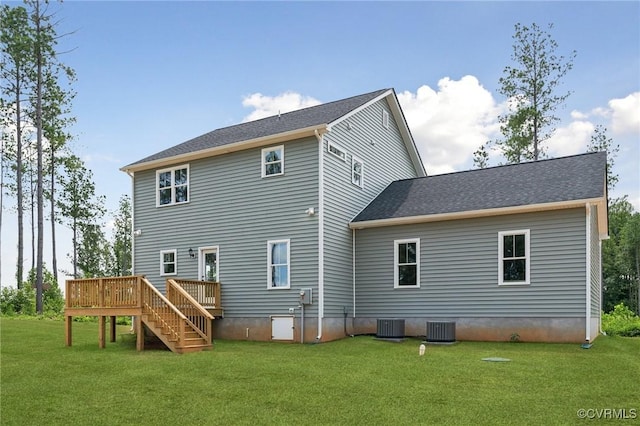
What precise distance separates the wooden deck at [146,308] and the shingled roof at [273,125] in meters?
5.07

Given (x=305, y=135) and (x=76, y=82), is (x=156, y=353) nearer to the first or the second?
→ (x=305, y=135)

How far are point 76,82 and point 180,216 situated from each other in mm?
15292

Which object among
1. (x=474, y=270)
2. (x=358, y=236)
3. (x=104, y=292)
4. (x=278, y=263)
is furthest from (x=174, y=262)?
(x=474, y=270)

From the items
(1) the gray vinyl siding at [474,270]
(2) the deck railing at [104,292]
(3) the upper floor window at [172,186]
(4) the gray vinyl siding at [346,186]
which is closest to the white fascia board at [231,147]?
(3) the upper floor window at [172,186]

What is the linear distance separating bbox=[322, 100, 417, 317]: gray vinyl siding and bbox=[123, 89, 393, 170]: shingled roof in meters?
0.43

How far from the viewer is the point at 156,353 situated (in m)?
12.8

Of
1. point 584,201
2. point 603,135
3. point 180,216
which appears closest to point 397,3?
point 584,201

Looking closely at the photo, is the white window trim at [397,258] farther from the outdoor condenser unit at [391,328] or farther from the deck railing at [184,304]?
the deck railing at [184,304]

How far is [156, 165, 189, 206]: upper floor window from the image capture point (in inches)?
726

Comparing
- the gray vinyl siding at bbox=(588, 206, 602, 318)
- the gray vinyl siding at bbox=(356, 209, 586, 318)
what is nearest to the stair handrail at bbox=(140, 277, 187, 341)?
the gray vinyl siding at bbox=(356, 209, 586, 318)

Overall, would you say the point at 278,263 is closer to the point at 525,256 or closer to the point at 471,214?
the point at 471,214

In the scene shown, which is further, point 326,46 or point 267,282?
point 326,46

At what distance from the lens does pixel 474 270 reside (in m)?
15.1

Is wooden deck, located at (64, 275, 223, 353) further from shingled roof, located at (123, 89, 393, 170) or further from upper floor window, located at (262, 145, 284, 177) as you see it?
shingled roof, located at (123, 89, 393, 170)
